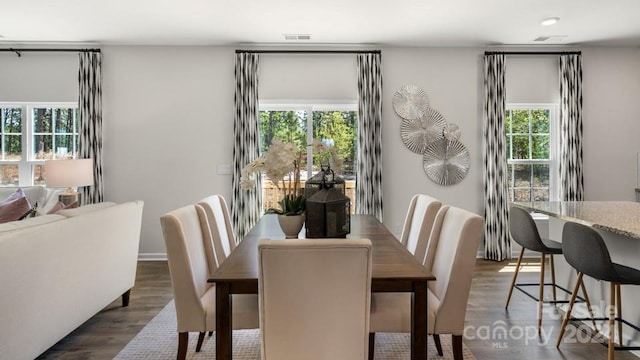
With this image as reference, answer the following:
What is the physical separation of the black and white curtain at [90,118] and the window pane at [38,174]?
66cm

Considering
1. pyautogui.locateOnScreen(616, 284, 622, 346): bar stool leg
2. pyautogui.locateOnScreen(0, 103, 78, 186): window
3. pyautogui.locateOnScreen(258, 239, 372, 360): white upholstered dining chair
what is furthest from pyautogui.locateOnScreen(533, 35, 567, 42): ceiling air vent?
pyautogui.locateOnScreen(0, 103, 78, 186): window

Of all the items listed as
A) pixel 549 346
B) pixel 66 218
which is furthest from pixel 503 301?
pixel 66 218

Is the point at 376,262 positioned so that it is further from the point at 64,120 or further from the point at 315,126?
the point at 64,120

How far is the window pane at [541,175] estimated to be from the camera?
4922 millimetres

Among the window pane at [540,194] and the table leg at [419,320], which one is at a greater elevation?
the window pane at [540,194]

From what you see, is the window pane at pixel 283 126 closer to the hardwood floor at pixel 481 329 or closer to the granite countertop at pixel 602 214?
the hardwood floor at pixel 481 329

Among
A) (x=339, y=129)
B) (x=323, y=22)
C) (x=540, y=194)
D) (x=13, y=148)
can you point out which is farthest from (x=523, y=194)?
(x=13, y=148)

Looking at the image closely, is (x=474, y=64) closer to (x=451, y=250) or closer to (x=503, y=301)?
(x=503, y=301)

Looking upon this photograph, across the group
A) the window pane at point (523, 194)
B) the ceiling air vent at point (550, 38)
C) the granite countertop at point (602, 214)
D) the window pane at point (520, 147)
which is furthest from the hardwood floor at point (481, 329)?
the ceiling air vent at point (550, 38)

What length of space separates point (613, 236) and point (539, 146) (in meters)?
2.76

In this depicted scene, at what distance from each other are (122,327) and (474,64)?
15.9ft

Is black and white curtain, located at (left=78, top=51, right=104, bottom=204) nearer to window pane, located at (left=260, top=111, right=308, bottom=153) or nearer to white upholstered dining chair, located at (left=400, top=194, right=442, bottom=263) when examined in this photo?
window pane, located at (left=260, top=111, right=308, bottom=153)

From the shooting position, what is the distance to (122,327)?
9.21ft

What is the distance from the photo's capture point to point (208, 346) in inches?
99.0
